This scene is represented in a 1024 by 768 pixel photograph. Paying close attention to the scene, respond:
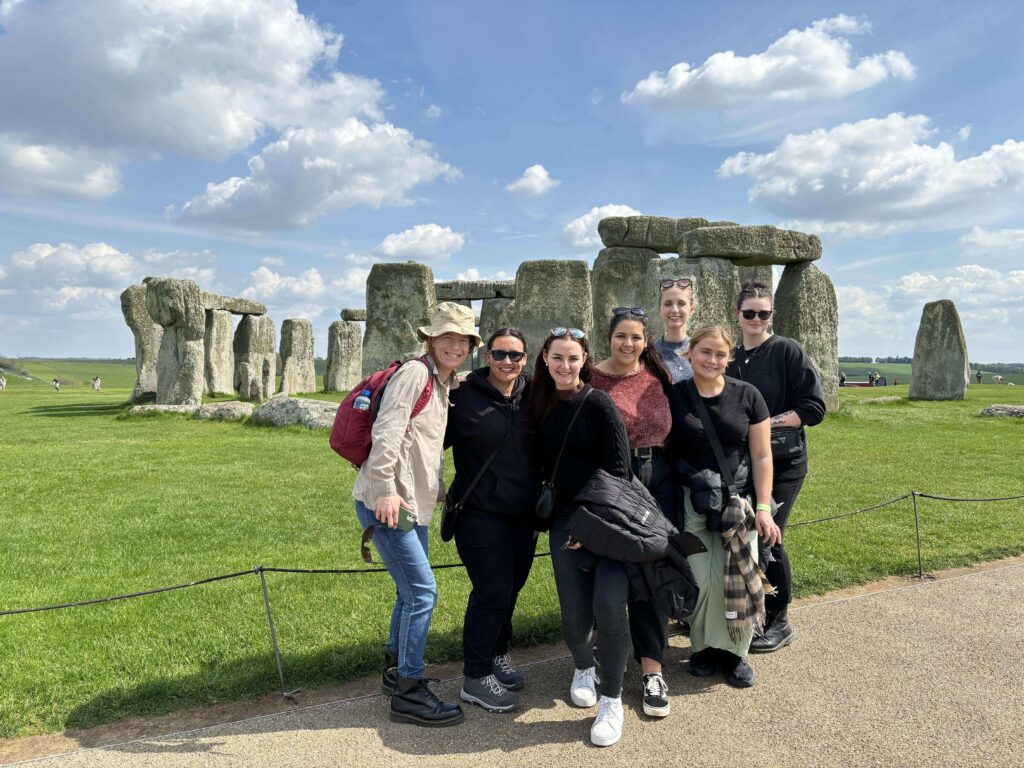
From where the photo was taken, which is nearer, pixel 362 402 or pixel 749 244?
pixel 362 402

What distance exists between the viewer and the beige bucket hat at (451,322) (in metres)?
3.12

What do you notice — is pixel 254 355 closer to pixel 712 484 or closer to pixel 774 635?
pixel 774 635

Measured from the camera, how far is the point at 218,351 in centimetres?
2030

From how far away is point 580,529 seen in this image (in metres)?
2.97

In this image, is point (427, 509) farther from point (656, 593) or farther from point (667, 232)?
point (667, 232)

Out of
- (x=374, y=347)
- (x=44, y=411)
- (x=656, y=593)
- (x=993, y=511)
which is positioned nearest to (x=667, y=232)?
(x=374, y=347)

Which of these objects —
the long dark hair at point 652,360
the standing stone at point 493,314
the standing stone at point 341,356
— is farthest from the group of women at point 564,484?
the standing stone at point 341,356

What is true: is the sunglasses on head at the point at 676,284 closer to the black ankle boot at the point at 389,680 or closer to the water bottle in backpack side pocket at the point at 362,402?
the water bottle in backpack side pocket at the point at 362,402

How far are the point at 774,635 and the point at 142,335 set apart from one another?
18.6 meters

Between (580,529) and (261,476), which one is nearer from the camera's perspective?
(580,529)

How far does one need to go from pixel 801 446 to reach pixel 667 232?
459 inches

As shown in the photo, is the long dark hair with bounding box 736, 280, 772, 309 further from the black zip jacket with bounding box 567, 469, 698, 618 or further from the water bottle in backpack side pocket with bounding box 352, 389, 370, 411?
the water bottle in backpack side pocket with bounding box 352, 389, 370, 411

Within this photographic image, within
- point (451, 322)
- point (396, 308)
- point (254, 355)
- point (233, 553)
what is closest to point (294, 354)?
point (254, 355)

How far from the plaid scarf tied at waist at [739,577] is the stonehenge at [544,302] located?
207 inches
